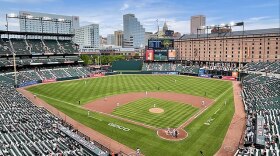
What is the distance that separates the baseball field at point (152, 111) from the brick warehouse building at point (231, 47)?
42385mm

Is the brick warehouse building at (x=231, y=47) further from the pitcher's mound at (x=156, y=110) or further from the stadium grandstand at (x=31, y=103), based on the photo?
the stadium grandstand at (x=31, y=103)

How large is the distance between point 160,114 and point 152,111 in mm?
2154

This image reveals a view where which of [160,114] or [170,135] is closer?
[170,135]

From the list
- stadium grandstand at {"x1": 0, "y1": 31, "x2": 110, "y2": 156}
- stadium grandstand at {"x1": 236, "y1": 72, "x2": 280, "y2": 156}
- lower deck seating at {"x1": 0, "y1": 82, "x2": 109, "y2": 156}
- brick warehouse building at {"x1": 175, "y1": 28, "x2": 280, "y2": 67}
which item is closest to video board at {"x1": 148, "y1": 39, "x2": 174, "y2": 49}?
brick warehouse building at {"x1": 175, "y1": 28, "x2": 280, "y2": 67}

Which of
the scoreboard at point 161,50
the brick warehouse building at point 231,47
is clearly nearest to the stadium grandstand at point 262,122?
the brick warehouse building at point 231,47

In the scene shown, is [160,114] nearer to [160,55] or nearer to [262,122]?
[262,122]

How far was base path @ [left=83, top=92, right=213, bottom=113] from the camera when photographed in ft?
147

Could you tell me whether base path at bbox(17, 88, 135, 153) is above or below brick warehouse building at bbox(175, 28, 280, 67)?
below

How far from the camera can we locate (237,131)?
3225cm

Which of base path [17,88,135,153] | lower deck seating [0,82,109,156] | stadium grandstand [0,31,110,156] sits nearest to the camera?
lower deck seating [0,82,109,156]

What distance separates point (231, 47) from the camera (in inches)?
4232

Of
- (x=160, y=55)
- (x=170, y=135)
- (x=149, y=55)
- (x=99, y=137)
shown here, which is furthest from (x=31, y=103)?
(x=160, y=55)

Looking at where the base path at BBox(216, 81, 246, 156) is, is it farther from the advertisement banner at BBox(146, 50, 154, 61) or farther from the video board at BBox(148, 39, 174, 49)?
the advertisement banner at BBox(146, 50, 154, 61)

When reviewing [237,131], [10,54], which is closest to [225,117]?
[237,131]
